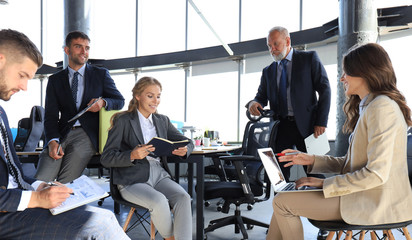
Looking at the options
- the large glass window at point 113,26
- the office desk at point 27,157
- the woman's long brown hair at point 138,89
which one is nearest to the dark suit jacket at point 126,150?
the woman's long brown hair at point 138,89

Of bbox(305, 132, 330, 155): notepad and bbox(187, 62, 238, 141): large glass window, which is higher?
bbox(187, 62, 238, 141): large glass window

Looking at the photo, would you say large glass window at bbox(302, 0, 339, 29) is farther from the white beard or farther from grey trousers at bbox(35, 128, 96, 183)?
grey trousers at bbox(35, 128, 96, 183)

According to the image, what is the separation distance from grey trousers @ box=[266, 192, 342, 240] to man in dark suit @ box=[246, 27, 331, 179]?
1347mm

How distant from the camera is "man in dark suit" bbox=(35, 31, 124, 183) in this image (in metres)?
2.87

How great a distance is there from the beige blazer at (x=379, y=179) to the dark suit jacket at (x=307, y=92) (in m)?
1.47

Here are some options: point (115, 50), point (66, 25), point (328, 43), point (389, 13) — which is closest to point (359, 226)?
point (389, 13)

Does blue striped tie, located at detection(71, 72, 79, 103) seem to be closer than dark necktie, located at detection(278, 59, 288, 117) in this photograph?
Yes

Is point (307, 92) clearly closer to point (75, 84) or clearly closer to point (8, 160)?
point (75, 84)

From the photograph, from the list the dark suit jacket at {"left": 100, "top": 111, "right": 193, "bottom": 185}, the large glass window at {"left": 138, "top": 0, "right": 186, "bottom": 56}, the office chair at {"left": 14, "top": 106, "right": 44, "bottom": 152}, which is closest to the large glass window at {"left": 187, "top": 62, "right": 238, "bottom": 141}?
the large glass window at {"left": 138, "top": 0, "right": 186, "bottom": 56}

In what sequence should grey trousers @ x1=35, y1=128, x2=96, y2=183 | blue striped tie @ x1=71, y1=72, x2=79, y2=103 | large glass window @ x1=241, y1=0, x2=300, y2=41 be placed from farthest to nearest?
large glass window @ x1=241, y1=0, x2=300, y2=41 → blue striped tie @ x1=71, y1=72, x2=79, y2=103 → grey trousers @ x1=35, y1=128, x2=96, y2=183

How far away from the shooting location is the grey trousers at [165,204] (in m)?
2.42

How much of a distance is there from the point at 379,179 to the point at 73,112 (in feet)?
7.63

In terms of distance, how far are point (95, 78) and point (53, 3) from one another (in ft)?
29.3

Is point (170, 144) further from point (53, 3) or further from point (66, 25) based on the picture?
point (53, 3)
